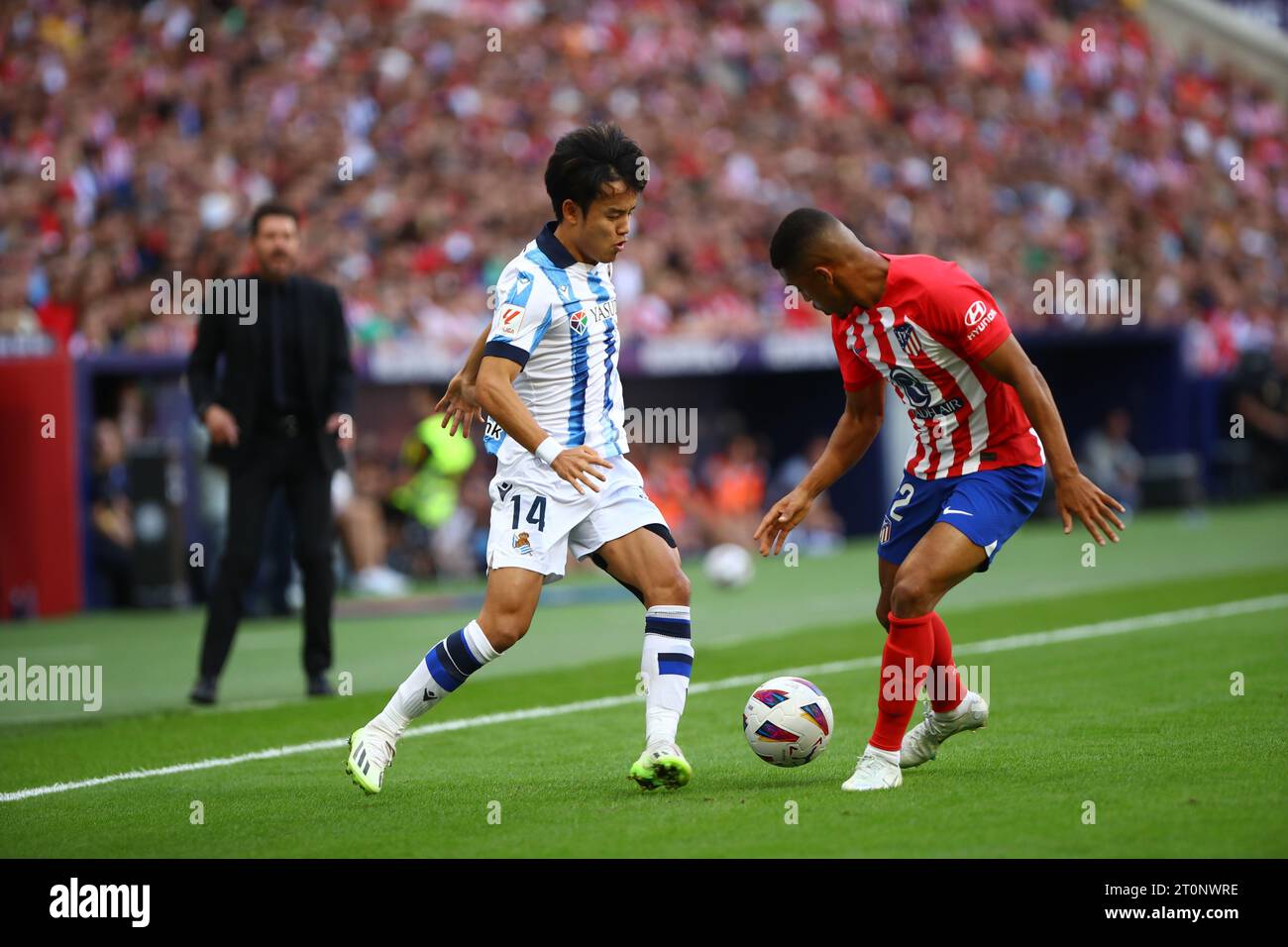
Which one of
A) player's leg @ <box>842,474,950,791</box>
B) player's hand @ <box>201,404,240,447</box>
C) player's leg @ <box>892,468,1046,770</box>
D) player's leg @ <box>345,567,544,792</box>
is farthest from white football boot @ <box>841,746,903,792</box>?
player's hand @ <box>201,404,240,447</box>

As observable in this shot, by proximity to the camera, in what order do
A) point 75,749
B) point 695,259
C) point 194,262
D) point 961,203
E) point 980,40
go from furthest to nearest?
point 980,40 → point 961,203 → point 695,259 → point 194,262 → point 75,749

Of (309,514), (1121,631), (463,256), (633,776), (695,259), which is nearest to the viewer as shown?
(633,776)

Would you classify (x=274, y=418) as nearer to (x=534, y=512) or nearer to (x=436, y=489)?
(x=534, y=512)

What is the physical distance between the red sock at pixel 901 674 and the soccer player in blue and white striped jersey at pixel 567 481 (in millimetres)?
713

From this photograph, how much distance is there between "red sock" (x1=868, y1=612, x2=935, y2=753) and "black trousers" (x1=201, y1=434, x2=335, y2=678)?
425 cm

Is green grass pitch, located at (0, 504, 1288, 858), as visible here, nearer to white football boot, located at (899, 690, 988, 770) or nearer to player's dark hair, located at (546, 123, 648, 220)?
white football boot, located at (899, 690, 988, 770)

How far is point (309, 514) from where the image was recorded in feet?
31.5

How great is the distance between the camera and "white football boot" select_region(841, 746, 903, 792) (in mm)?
6119

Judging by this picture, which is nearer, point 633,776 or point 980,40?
point 633,776

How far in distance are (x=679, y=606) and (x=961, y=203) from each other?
20.9 meters

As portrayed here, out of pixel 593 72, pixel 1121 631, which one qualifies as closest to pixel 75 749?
pixel 1121 631

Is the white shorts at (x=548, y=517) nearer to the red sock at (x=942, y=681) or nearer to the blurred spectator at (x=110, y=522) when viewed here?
the red sock at (x=942, y=681)

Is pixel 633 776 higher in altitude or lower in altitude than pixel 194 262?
lower

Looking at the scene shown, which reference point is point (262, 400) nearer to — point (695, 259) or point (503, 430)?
point (503, 430)
